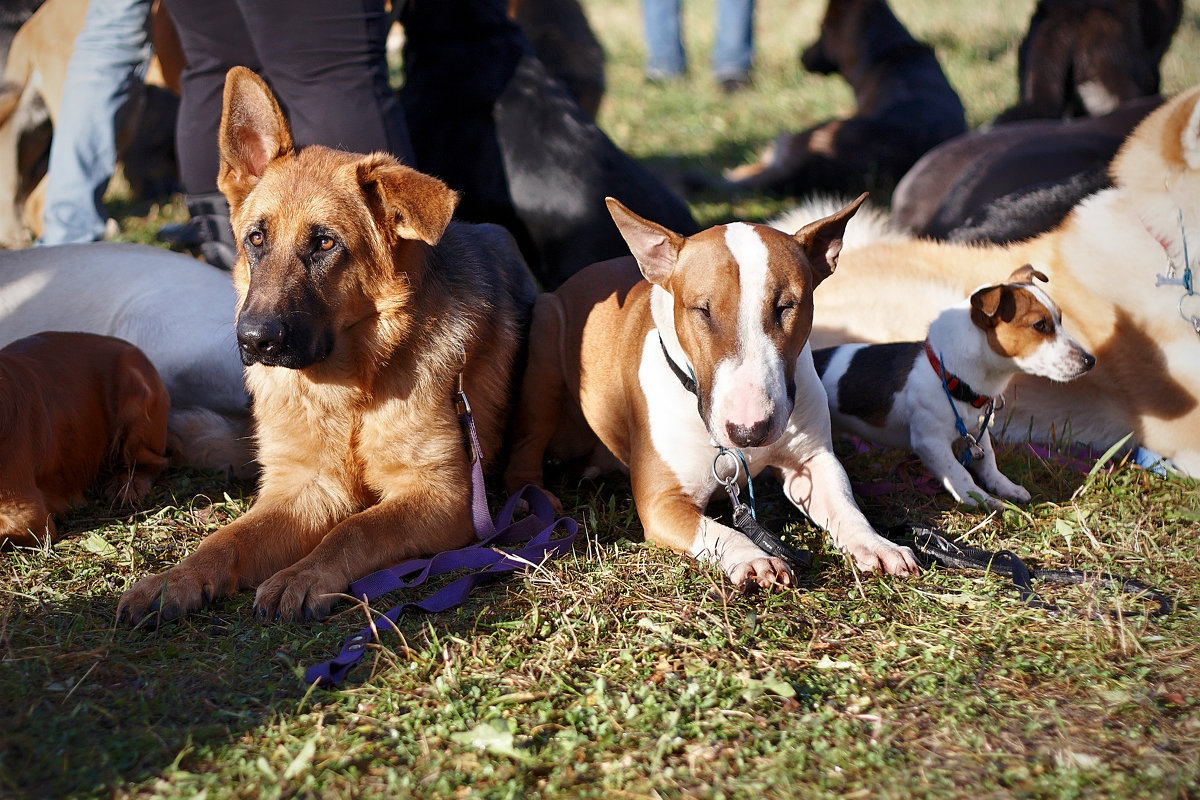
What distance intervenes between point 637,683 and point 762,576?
→ 1.82 ft

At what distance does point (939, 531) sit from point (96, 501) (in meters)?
3.03

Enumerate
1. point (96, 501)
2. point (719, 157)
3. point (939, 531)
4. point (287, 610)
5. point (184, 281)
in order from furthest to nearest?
1. point (719, 157)
2. point (184, 281)
3. point (96, 501)
4. point (939, 531)
5. point (287, 610)

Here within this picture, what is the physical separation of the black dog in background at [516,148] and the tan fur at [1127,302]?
146 cm

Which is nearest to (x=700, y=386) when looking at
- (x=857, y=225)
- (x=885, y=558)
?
(x=885, y=558)

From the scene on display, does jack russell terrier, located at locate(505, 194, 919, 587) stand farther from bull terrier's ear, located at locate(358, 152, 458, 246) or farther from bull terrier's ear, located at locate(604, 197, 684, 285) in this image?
bull terrier's ear, located at locate(358, 152, 458, 246)

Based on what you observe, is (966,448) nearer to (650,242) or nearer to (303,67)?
(650,242)

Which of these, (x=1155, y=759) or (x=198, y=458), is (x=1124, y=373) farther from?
(x=198, y=458)

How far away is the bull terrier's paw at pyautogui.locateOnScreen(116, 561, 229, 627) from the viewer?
2766 mm

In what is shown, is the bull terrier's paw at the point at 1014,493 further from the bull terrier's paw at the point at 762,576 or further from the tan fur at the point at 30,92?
the tan fur at the point at 30,92

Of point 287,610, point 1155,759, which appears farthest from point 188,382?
point 1155,759

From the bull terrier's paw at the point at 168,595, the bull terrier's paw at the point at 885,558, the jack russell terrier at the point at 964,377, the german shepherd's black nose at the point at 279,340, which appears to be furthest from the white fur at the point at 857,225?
the bull terrier's paw at the point at 168,595

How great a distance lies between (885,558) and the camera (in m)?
2.97

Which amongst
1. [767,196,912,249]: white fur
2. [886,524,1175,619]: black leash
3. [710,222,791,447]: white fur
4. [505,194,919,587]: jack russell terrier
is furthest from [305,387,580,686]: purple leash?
[767,196,912,249]: white fur

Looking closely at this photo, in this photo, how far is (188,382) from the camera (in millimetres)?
4207
